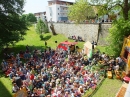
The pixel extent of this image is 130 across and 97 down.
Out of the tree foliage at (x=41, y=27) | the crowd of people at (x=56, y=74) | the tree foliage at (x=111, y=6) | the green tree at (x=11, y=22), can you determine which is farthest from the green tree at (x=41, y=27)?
the tree foliage at (x=111, y=6)

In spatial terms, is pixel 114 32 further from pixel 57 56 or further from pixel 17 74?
pixel 17 74

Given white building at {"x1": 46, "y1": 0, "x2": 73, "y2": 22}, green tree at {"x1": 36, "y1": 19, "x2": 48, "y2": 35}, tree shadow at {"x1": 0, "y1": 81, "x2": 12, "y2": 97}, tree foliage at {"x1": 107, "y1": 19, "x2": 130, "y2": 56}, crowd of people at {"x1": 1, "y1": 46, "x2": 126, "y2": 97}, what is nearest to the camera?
crowd of people at {"x1": 1, "y1": 46, "x2": 126, "y2": 97}

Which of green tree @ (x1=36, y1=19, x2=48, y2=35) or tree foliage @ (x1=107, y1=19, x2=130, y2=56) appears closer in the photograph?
tree foliage @ (x1=107, y1=19, x2=130, y2=56)

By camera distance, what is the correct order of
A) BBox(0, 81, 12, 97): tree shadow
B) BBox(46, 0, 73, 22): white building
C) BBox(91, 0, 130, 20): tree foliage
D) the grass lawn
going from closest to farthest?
the grass lawn → BBox(0, 81, 12, 97): tree shadow → BBox(91, 0, 130, 20): tree foliage → BBox(46, 0, 73, 22): white building

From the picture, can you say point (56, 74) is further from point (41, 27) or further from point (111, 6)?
point (41, 27)

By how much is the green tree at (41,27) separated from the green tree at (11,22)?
1137 centimetres

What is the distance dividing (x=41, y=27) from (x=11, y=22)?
15011 mm

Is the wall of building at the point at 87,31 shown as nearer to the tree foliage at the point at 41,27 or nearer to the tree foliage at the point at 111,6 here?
the tree foliage at the point at 41,27

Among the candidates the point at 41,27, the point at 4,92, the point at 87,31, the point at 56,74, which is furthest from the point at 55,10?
the point at 4,92

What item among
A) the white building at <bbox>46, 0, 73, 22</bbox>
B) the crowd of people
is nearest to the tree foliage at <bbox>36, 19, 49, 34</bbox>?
the crowd of people

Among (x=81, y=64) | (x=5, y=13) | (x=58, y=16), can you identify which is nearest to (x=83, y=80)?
(x=81, y=64)

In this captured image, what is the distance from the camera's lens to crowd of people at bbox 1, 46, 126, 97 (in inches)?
684

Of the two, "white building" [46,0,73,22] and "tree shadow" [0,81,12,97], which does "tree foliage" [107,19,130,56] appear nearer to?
"tree shadow" [0,81,12,97]

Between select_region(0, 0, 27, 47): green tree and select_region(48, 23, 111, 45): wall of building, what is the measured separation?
1052cm
